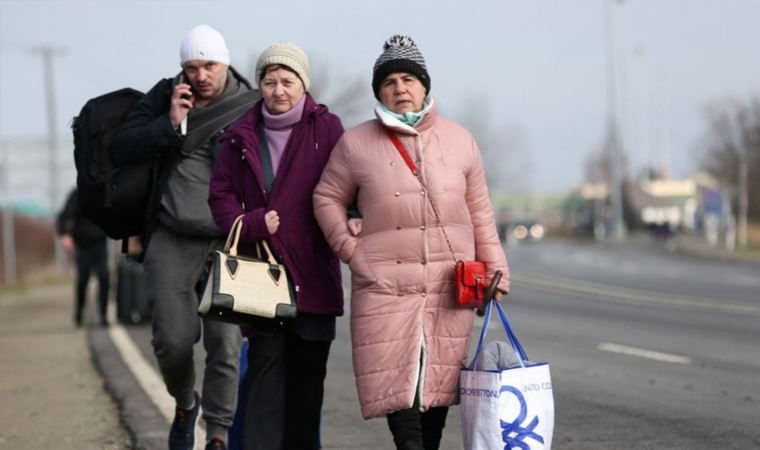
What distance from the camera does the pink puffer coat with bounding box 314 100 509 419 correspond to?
5352mm

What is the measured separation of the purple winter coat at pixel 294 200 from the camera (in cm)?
554

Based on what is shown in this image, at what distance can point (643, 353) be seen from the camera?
12055 millimetres

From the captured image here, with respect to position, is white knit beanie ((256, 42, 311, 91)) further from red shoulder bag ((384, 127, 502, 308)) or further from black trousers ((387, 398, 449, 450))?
black trousers ((387, 398, 449, 450))

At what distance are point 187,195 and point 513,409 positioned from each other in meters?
1.95

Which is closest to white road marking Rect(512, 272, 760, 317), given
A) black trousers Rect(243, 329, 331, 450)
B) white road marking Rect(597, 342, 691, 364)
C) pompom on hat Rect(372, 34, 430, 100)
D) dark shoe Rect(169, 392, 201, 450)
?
white road marking Rect(597, 342, 691, 364)

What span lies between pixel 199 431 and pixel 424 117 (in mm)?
2927

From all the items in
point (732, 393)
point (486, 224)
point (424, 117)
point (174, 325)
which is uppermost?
point (424, 117)

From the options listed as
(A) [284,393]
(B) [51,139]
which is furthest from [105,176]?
(B) [51,139]

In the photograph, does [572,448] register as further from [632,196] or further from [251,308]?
[632,196]

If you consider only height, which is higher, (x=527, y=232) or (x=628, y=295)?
(x=628, y=295)

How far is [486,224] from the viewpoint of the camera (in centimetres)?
552

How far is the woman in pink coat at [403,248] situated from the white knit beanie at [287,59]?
348 mm

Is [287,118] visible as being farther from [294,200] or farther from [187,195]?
[187,195]

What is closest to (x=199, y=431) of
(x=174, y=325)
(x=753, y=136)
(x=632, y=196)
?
(x=174, y=325)
